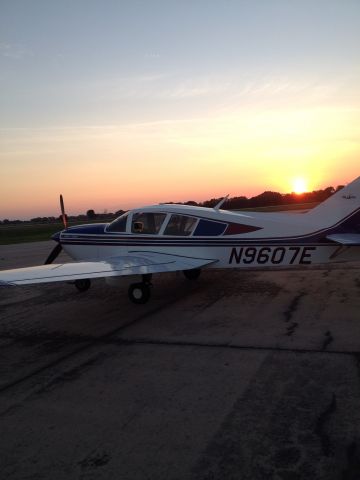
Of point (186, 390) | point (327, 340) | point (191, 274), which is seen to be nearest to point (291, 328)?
point (327, 340)

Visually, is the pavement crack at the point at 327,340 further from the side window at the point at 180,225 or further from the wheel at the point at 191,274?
the wheel at the point at 191,274

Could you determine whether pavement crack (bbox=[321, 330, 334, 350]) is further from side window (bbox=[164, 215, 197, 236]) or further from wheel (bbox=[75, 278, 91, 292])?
wheel (bbox=[75, 278, 91, 292])

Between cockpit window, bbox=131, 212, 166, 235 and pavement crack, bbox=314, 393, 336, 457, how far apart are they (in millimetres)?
6738

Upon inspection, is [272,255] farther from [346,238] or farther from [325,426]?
[325,426]

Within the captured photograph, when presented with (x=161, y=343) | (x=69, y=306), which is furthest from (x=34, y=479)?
(x=69, y=306)

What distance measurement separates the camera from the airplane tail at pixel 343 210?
8883mm

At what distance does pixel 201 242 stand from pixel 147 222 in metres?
1.55

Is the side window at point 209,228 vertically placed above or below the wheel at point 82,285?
above

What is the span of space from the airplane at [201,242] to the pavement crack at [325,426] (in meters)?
4.77

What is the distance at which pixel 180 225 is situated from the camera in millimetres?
10305

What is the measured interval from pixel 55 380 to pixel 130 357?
44.6 inches

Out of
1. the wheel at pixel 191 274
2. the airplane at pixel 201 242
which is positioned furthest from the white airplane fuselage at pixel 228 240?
the wheel at pixel 191 274

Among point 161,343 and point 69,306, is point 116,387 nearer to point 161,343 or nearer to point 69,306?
point 161,343

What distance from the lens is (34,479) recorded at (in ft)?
11.5
